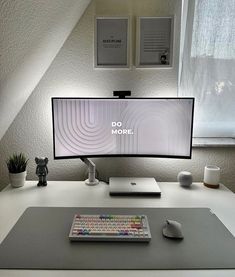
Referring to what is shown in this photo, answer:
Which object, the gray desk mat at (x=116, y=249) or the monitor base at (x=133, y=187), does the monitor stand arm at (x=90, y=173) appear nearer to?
the monitor base at (x=133, y=187)

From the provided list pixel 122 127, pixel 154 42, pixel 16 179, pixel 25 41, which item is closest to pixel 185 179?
pixel 122 127

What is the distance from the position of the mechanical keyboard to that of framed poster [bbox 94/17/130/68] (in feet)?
2.81

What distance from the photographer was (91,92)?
5.18 ft

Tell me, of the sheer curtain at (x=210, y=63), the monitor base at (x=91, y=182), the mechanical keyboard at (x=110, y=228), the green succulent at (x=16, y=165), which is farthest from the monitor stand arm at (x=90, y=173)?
the sheer curtain at (x=210, y=63)

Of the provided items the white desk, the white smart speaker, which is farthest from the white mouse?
the white smart speaker

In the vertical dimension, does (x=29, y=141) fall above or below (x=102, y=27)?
below

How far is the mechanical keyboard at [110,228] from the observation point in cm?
95

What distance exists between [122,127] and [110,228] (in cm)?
60

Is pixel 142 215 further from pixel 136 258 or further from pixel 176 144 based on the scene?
pixel 176 144

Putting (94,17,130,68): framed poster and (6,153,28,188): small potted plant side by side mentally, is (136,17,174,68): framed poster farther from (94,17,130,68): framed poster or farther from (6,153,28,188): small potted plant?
(6,153,28,188): small potted plant

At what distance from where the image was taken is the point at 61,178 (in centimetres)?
166

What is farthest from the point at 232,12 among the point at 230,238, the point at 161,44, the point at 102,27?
the point at 230,238

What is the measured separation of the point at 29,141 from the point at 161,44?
3.09 ft

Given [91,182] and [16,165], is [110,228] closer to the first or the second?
[91,182]
